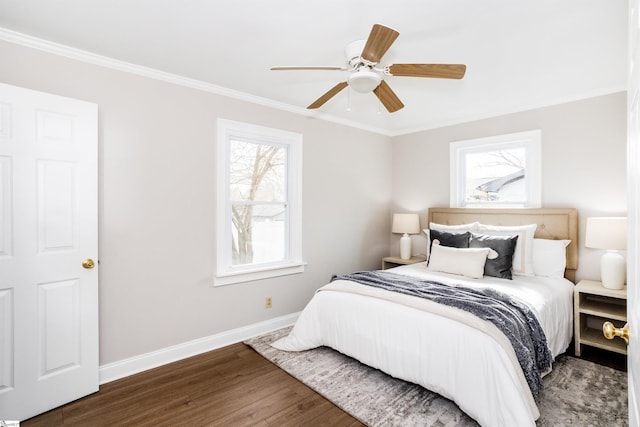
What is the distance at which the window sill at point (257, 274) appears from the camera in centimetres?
314

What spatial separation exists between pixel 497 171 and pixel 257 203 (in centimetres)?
289

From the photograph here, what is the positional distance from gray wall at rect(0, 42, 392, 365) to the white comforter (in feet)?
2.60

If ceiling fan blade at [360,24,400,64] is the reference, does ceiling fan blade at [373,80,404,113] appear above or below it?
below

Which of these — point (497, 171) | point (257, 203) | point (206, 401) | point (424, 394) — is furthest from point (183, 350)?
point (497, 171)

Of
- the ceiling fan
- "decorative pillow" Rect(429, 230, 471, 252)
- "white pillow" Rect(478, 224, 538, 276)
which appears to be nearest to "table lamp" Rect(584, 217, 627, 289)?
"white pillow" Rect(478, 224, 538, 276)

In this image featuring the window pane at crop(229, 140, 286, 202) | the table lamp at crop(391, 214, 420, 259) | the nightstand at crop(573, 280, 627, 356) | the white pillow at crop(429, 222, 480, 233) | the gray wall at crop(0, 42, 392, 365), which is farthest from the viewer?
the table lamp at crop(391, 214, 420, 259)

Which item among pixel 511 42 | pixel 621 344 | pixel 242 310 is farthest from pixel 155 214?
pixel 621 344

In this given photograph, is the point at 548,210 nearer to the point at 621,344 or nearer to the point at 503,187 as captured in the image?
the point at 503,187

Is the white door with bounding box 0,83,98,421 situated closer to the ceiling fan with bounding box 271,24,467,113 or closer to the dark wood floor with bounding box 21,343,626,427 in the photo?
the dark wood floor with bounding box 21,343,626,427

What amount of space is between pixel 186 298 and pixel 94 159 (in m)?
1.37

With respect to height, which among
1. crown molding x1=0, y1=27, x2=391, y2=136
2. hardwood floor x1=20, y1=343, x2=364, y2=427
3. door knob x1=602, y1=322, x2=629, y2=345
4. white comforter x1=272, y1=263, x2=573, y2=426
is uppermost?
crown molding x1=0, y1=27, x2=391, y2=136

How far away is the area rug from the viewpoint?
6.68 feet

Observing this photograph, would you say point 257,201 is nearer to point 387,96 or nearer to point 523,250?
point 387,96

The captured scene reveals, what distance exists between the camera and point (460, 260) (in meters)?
3.21
